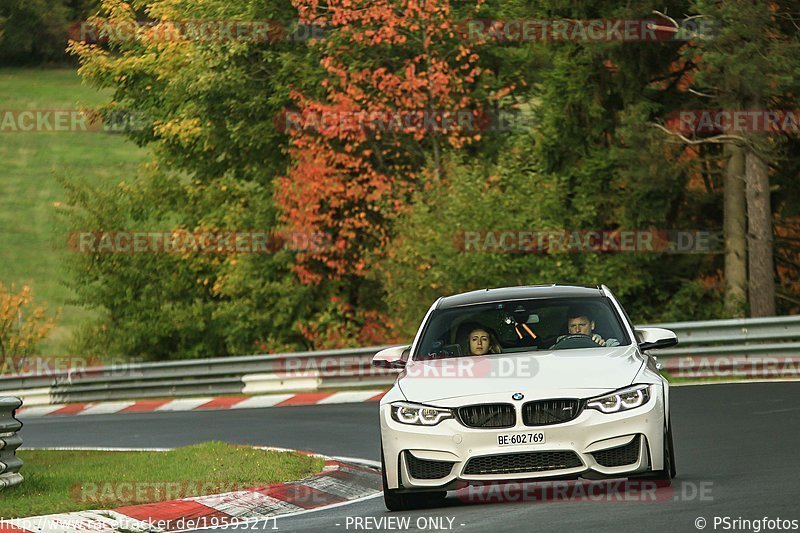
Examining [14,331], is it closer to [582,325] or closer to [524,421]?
[582,325]

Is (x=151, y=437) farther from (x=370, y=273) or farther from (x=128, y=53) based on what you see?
(x=128, y=53)

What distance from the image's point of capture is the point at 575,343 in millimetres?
11781

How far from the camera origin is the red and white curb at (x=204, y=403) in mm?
25172

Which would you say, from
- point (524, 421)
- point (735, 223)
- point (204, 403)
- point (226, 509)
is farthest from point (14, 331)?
point (524, 421)

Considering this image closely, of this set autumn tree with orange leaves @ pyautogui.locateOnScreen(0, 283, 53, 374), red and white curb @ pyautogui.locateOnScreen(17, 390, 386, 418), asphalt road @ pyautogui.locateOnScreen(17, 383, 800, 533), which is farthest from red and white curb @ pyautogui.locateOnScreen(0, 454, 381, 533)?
autumn tree with orange leaves @ pyautogui.locateOnScreen(0, 283, 53, 374)

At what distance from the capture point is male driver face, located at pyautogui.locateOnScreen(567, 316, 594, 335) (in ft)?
39.7

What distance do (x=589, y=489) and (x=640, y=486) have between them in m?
0.51

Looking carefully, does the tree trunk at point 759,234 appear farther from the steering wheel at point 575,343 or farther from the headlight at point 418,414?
the headlight at point 418,414

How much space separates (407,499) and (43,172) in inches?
3461

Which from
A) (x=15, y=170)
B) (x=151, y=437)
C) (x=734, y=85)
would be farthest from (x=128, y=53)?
(x=15, y=170)

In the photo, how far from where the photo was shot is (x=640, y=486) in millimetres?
11148

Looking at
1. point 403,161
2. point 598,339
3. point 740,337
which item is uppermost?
point 598,339

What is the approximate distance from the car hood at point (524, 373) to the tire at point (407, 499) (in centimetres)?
66

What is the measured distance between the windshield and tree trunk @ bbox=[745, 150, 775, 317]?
17.5 m
